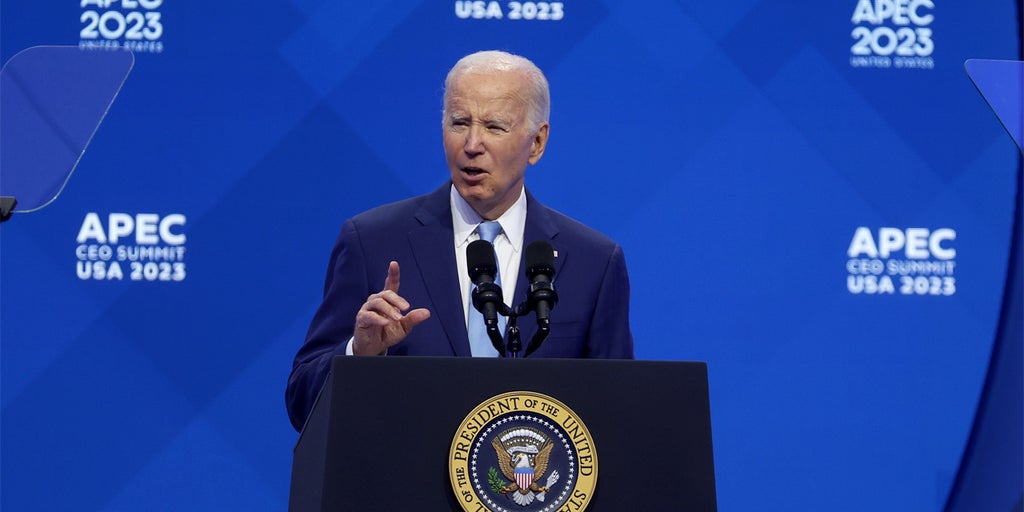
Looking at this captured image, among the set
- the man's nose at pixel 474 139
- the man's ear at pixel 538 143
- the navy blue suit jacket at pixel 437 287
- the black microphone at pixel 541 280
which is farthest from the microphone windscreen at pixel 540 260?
the man's ear at pixel 538 143

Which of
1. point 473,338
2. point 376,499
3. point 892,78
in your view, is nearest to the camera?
point 376,499

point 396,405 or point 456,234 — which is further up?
point 456,234

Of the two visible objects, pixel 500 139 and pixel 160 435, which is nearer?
pixel 500 139

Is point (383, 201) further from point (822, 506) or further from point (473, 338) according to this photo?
point (822, 506)

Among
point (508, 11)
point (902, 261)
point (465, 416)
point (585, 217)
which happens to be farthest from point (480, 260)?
point (902, 261)

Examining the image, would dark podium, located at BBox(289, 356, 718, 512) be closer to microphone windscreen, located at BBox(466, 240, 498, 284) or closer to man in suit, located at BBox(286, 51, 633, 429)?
microphone windscreen, located at BBox(466, 240, 498, 284)

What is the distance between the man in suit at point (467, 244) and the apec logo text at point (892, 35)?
56.8 inches

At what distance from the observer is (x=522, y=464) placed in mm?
1601

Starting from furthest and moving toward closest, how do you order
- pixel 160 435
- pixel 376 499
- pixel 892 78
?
1. pixel 892 78
2. pixel 160 435
3. pixel 376 499

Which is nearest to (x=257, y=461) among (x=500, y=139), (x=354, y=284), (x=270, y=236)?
(x=270, y=236)

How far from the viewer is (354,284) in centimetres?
239

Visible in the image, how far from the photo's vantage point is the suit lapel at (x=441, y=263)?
2.31 m

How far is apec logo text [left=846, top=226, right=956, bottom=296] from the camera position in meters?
3.46

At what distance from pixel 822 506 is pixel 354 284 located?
1755 mm
